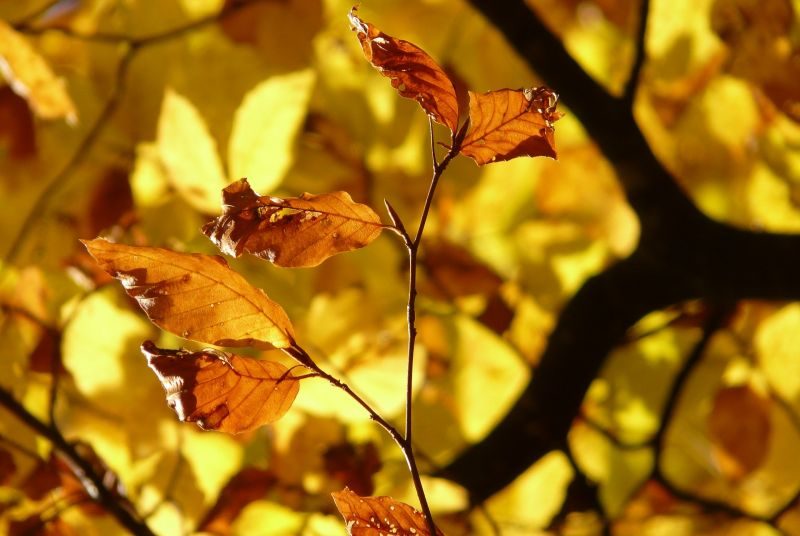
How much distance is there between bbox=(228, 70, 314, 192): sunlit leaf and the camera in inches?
24.0

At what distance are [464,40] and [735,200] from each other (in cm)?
36

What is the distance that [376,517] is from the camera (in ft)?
0.97

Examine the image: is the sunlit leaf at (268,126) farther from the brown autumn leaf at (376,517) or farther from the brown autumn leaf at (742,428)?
the brown autumn leaf at (742,428)

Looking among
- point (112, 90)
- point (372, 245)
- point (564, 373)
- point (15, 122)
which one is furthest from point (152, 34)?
point (564, 373)

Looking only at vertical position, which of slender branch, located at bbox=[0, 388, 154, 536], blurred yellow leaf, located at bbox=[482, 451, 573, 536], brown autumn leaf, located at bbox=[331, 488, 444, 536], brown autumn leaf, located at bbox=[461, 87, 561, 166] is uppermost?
brown autumn leaf, located at bbox=[461, 87, 561, 166]

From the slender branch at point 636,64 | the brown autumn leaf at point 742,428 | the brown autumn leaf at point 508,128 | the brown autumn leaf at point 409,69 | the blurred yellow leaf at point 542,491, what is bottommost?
the blurred yellow leaf at point 542,491

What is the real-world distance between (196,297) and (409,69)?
0.39 feet

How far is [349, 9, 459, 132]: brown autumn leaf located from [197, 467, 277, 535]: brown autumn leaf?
0.46 m

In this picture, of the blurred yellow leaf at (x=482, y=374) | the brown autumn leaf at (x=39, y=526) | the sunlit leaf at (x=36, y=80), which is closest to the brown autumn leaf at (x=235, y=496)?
the brown autumn leaf at (x=39, y=526)

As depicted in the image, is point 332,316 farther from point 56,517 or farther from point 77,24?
point 77,24

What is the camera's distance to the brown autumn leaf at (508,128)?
27cm

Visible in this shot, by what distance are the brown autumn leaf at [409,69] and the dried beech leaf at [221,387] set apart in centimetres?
12

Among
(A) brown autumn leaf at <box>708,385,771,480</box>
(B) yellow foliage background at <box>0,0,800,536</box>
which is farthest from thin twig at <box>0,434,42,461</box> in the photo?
(A) brown autumn leaf at <box>708,385,771,480</box>

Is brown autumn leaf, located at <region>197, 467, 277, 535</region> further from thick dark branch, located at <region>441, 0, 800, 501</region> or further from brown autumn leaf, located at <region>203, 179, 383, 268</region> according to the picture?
brown autumn leaf, located at <region>203, 179, 383, 268</region>
